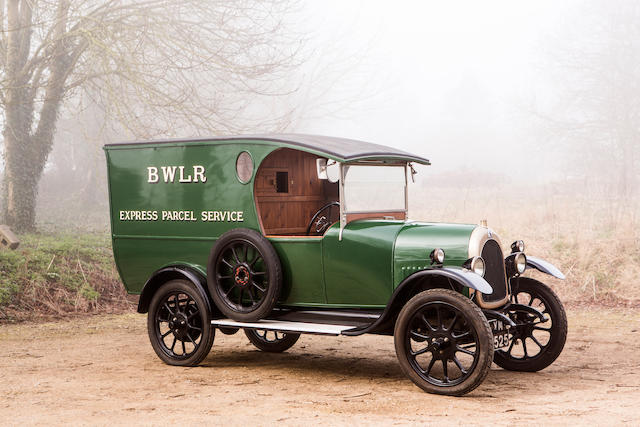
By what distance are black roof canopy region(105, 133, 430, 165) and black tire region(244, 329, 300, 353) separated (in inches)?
93.7

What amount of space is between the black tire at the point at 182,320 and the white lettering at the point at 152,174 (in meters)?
1.09

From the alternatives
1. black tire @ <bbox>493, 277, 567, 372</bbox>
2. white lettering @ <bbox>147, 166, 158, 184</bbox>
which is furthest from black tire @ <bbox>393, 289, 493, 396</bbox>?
white lettering @ <bbox>147, 166, 158, 184</bbox>

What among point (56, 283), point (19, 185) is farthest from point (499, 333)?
point (19, 185)

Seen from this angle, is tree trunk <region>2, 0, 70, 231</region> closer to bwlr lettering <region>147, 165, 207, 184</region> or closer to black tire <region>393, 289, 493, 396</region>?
bwlr lettering <region>147, 165, 207, 184</region>

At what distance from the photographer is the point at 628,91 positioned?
2864 centimetres

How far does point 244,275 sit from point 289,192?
3.80ft

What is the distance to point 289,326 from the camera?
7.34m

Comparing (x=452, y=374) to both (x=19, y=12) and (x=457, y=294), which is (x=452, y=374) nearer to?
(x=457, y=294)

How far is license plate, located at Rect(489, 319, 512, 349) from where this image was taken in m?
6.85

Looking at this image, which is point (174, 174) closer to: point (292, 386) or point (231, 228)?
point (231, 228)

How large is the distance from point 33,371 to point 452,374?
4.13 m

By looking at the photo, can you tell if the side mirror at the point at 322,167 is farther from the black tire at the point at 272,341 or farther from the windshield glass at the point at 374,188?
the black tire at the point at 272,341

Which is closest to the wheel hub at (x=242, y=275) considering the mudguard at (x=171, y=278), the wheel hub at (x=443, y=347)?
the mudguard at (x=171, y=278)

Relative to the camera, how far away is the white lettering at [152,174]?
8453 millimetres
